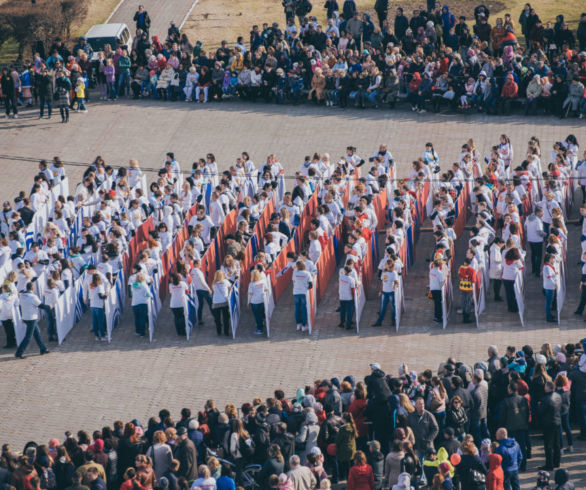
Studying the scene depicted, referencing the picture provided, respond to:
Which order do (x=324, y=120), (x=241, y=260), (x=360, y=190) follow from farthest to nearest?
(x=324, y=120) < (x=360, y=190) < (x=241, y=260)

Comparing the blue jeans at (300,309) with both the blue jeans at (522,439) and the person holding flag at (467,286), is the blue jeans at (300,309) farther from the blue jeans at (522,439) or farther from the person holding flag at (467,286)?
the blue jeans at (522,439)

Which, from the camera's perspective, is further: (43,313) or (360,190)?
(360,190)

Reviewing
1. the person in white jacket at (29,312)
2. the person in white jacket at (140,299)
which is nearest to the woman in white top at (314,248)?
the person in white jacket at (140,299)

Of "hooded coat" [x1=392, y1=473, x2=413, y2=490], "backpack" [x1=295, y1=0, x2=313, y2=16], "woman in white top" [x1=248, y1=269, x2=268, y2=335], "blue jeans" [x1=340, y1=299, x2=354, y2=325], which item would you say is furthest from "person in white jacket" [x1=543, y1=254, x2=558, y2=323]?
"backpack" [x1=295, y1=0, x2=313, y2=16]

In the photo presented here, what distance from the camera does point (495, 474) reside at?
51.0 feet

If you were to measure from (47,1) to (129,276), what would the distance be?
19016 millimetres

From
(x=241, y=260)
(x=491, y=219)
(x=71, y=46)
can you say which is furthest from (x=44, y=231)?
(x=71, y=46)

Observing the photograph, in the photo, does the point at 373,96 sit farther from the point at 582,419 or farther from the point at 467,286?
the point at 582,419

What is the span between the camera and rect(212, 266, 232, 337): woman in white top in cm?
2180

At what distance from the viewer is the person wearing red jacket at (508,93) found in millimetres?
32156

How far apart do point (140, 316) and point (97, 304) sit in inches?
32.2

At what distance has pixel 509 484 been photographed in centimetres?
1631

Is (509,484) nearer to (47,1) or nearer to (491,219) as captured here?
(491,219)

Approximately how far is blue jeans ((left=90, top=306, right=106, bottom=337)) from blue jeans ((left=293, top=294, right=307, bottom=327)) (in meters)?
3.57
